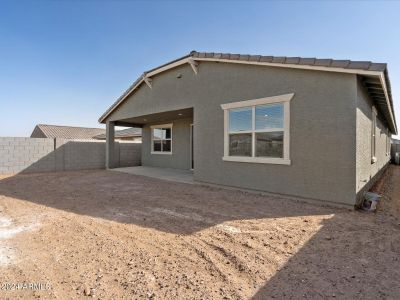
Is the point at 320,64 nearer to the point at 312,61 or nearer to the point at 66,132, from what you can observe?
the point at 312,61

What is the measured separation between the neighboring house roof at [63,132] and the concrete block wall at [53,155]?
877 inches

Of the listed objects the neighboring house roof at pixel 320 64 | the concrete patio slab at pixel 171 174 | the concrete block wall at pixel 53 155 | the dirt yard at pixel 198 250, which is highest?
the neighboring house roof at pixel 320 64

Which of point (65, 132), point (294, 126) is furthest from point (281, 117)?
point (65, 132)

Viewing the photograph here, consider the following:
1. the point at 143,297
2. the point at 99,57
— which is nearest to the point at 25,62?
the point at 99,57

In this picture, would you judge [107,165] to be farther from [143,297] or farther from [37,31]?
[143,297]

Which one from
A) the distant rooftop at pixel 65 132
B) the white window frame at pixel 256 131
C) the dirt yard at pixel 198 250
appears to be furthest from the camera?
the distant rooftop at pixel 65 132

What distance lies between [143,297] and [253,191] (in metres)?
5.38

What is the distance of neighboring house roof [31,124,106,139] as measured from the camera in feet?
108

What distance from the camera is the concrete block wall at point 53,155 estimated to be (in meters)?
12.1

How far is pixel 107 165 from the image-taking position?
565 inches

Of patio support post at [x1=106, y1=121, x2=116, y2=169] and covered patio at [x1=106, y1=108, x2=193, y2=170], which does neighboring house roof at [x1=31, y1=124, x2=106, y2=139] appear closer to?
patio support post at [x1=106, y1=121, x2=116, y2=169]

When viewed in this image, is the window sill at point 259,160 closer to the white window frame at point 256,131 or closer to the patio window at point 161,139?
the white window frame at point 256,131

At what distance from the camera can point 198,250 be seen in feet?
10.8

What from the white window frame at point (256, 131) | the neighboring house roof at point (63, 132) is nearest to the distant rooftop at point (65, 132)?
the neighboring house roof at point (63, 132)
